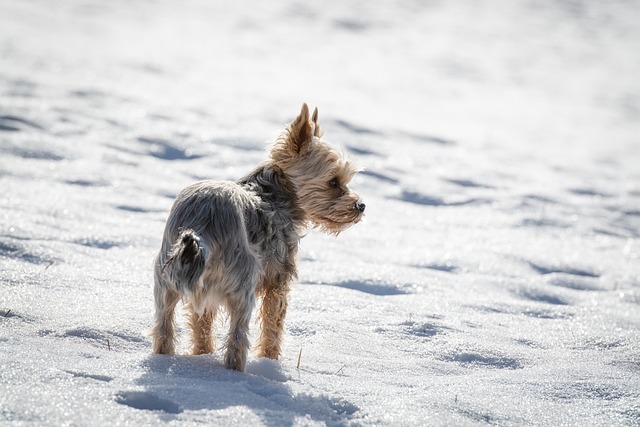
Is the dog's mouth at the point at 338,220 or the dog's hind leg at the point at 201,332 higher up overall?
the dog's mouth at the point at 338,220

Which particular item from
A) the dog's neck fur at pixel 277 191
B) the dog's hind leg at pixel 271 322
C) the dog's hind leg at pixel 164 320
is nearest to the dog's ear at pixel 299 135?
the dog's neck fur at pixel 277 191

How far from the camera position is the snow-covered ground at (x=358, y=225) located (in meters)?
4.00

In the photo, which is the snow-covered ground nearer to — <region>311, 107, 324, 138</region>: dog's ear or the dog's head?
the dog's head

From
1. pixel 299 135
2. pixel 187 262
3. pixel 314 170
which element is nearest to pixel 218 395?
pixel 187 262

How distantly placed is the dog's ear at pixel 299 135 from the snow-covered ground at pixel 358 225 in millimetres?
1285

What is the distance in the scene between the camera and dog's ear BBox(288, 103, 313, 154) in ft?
16.4

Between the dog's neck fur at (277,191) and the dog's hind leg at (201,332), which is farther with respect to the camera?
the dog's neck fur at (277,191)

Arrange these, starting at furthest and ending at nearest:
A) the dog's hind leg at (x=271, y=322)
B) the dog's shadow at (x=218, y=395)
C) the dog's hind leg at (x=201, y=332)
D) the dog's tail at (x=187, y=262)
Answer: the dog's hind leg at (x=271, y=322)
the dog's hind leg at (x=201, y=332)
the dog's tail at (x=187, y=262)
the dog's shadow at (x=218, y=395)

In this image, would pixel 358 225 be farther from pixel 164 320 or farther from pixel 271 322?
pixel 164 320

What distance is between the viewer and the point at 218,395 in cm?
362

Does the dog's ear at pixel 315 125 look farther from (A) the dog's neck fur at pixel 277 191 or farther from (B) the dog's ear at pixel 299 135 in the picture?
(A) the dog's neck fur at pixel 277 191

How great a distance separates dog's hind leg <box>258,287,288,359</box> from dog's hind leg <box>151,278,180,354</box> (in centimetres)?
74

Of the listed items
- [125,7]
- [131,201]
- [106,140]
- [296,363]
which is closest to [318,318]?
[296,363]

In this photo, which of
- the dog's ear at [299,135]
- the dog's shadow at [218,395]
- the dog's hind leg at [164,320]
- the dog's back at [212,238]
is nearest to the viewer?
the dog's shadow at [218,395]
